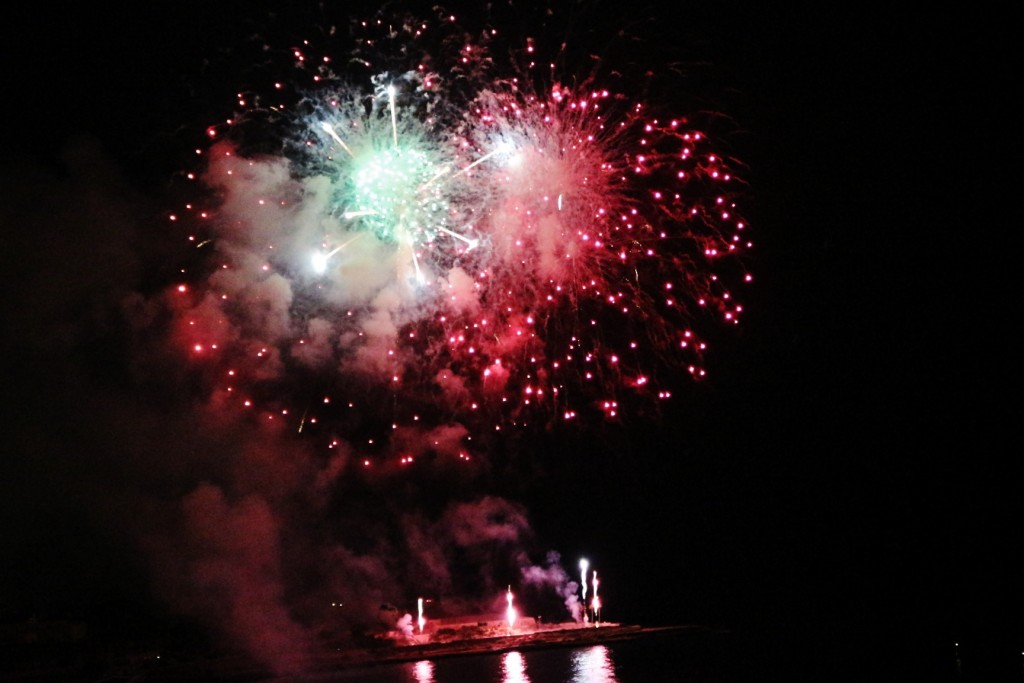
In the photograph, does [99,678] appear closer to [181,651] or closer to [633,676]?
[181,651]

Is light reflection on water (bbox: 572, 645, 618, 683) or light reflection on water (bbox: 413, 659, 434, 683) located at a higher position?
light reflection on water (bbox: 413, 659, 434, 683)

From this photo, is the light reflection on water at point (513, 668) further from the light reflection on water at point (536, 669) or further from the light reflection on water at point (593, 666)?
the light reflection on water at point (593, 666)

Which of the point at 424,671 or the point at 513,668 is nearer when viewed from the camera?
the point at 513,668

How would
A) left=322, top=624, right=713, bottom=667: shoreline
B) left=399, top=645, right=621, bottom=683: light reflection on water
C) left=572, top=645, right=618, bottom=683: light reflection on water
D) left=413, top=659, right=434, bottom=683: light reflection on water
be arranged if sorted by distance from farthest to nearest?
left=322, top=624, right=713, bottom=667: shoreline < left=413, top=659, right=434, bottom=683: light reflection on water < left=399, top=645, right=621, bottom=683: light reflection on water < left=572, top=645, right=618, bottom=683: light reflection on water

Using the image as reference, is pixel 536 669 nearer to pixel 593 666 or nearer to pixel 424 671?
pixel 593 666

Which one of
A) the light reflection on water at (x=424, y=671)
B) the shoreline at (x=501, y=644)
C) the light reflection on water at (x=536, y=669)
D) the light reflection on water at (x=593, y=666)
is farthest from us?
the shoreline at (x=501, y=644)

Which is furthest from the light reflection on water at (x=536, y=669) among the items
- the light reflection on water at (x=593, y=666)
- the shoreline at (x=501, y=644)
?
the shoreline at (x=501, y=644)

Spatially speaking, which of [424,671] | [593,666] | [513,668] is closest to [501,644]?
[513,668]

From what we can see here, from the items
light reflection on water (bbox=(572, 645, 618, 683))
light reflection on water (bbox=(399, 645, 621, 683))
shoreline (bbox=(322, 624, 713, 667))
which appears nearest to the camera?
light reflection on water (bbox=(572, 645, 618, 683))

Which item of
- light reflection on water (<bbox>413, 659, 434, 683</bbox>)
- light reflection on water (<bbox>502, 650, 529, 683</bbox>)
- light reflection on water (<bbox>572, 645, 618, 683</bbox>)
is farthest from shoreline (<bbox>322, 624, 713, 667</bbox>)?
light reflection on water (<bbox>572, 645, 618, 683</bbox>)

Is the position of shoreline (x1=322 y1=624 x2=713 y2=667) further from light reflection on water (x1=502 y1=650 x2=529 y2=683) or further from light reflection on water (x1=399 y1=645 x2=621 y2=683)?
light reflection on water (x1=502 y1=650 x2=529 y2=683)

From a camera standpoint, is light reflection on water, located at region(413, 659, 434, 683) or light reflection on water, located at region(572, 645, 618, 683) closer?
light reflection on water, located at region(572, 645, 618, 683)

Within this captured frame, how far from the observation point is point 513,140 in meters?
10.8

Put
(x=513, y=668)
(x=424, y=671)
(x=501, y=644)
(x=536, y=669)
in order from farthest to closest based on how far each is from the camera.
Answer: (x=501, y=644) < (x=424, y=671) < (x=513, y=668) < (x=536, y=669)
